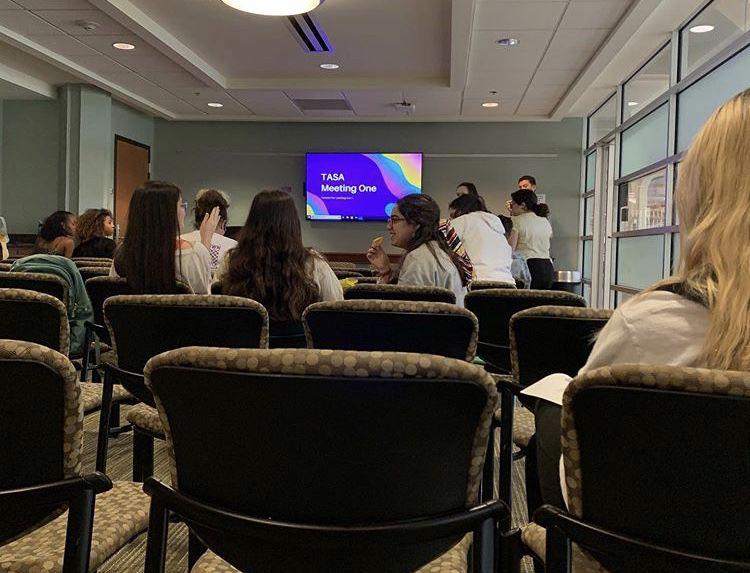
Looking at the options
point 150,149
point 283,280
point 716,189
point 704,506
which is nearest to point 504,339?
point 283,280

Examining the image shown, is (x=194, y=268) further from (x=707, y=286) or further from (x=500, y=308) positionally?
(x=707, y=286)

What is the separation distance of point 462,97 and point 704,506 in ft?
24.8

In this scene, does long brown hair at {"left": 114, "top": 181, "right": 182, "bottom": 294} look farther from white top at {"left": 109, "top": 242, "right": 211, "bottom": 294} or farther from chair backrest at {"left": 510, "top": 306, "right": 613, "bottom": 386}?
chair backrest at {"left": 510, "top": 306, "right": 613, "bottom": 386}

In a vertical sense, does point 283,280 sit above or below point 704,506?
above

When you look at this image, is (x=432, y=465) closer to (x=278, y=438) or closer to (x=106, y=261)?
(x=278, y=438)

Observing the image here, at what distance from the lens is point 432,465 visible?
86 centimetres

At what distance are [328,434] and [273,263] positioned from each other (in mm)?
1637

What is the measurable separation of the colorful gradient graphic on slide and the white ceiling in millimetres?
638

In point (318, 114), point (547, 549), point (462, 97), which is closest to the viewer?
point (547, 549)

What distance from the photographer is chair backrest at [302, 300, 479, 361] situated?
1763 millimetres

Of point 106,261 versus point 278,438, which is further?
point 106,261

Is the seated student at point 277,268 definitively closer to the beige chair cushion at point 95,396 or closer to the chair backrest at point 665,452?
the beige chair cushion at point 95,396

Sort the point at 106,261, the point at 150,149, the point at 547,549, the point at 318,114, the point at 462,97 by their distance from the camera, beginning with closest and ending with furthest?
1. the point at 547,549
2. the point at 106,261
3. the point at 462,97
4. the point at 318,114
5. the point at 150,149

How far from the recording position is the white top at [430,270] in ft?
9.84
